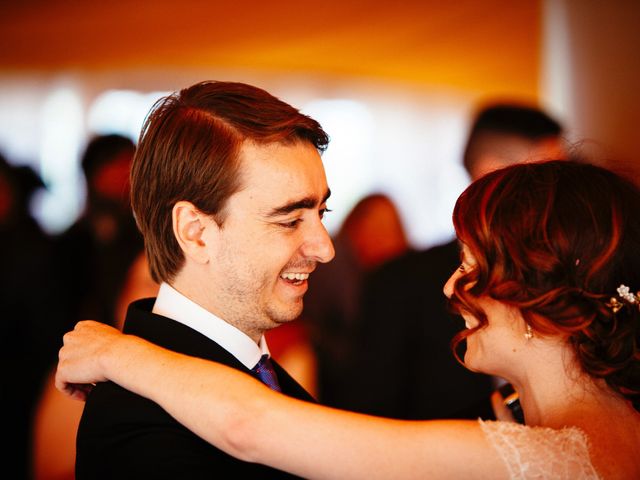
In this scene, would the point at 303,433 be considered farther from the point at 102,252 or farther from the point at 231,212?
the point at 102,252

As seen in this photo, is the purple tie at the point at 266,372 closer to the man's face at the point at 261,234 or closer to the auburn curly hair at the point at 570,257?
the man's face at the point at 261,234

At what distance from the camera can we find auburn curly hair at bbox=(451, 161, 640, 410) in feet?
5.49

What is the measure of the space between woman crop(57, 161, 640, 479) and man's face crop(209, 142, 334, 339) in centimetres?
29

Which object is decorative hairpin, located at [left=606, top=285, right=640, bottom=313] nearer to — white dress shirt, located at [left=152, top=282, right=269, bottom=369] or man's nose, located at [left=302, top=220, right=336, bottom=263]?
man's nose, located at [left=302, top=220, right=336, bottom=263]

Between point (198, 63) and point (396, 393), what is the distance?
19.9ft

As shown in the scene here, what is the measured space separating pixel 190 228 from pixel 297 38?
6.90 metres

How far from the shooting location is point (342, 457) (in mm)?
1467

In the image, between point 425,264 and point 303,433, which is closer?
point 303,433

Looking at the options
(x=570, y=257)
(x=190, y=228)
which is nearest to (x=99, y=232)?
(x=190, y=228)

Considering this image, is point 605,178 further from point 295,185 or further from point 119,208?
point 119,208

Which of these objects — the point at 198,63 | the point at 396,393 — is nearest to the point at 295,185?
the point at 396,393

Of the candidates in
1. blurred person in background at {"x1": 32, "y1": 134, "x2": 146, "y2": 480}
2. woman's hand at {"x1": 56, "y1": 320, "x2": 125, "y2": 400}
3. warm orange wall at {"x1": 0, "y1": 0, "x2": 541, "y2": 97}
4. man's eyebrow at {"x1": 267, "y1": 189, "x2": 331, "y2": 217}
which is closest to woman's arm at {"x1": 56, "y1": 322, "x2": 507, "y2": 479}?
woman's hand at {"x1": 56, "y1": 320, "x2": 125, "y2": 400}

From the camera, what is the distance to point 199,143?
6.12ft

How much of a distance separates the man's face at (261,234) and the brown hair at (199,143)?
0.10ft
